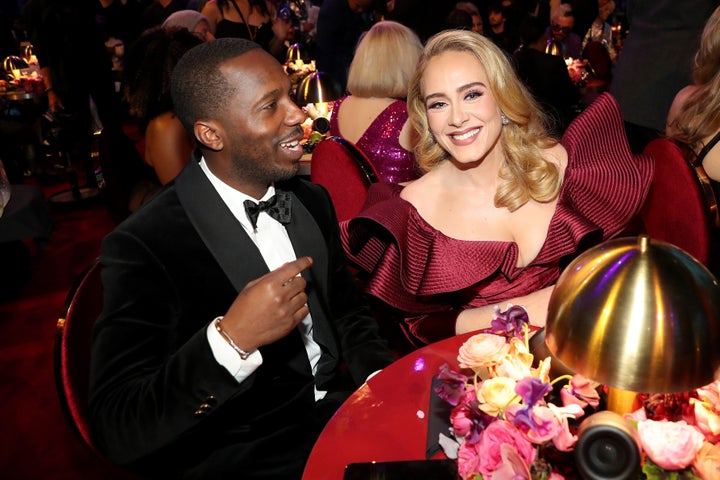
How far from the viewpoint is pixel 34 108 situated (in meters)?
7.06

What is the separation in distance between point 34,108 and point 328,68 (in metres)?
3.54

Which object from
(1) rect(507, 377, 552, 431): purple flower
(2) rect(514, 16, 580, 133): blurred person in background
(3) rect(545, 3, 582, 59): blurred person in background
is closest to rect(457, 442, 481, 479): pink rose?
(1) rect(507, 377, 552, 431): purple flower

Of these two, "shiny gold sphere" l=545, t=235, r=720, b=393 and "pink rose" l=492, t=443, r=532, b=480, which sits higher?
"shiny gold sphere" l=545, t=235, r=720, b=393

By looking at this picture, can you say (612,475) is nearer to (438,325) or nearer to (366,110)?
(438,325)

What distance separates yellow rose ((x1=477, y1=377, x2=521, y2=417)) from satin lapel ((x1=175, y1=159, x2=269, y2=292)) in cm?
74

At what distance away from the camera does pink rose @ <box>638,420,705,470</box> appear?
0.86m

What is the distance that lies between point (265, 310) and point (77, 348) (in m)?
0.53

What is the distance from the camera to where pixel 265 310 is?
4.18ft

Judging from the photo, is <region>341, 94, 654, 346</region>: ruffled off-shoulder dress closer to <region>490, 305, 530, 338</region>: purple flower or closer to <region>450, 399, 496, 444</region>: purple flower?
<region>490, 305, 530, 338</region>: purple flower

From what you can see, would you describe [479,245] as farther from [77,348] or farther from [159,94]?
[159,94]

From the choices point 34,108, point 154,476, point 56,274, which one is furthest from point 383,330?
point 34,108

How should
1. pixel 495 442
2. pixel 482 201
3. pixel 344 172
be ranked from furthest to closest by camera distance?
pixel 344 172 < pixel 482 201 < pixel 495 442

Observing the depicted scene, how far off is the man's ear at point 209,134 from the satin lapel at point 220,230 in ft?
0.25

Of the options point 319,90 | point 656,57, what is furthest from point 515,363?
point 319,90
